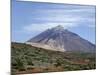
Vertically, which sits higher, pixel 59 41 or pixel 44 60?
pixel 59 41

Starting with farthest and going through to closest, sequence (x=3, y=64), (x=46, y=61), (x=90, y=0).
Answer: (x=90, y=0)
(x=46, y=61)
(x=3, y=64)

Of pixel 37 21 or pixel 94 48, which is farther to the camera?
pixel 94 48

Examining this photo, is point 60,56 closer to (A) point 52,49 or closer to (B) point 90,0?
(A) point 52,49

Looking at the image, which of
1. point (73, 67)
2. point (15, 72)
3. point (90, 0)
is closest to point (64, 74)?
point (73, 67)

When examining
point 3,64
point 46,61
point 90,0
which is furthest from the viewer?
point 90,0

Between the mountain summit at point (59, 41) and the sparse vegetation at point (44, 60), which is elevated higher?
the mountain summit at point (59, 41)

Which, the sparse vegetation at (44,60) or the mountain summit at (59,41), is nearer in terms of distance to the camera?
the sparse vegetation at (44,60)
